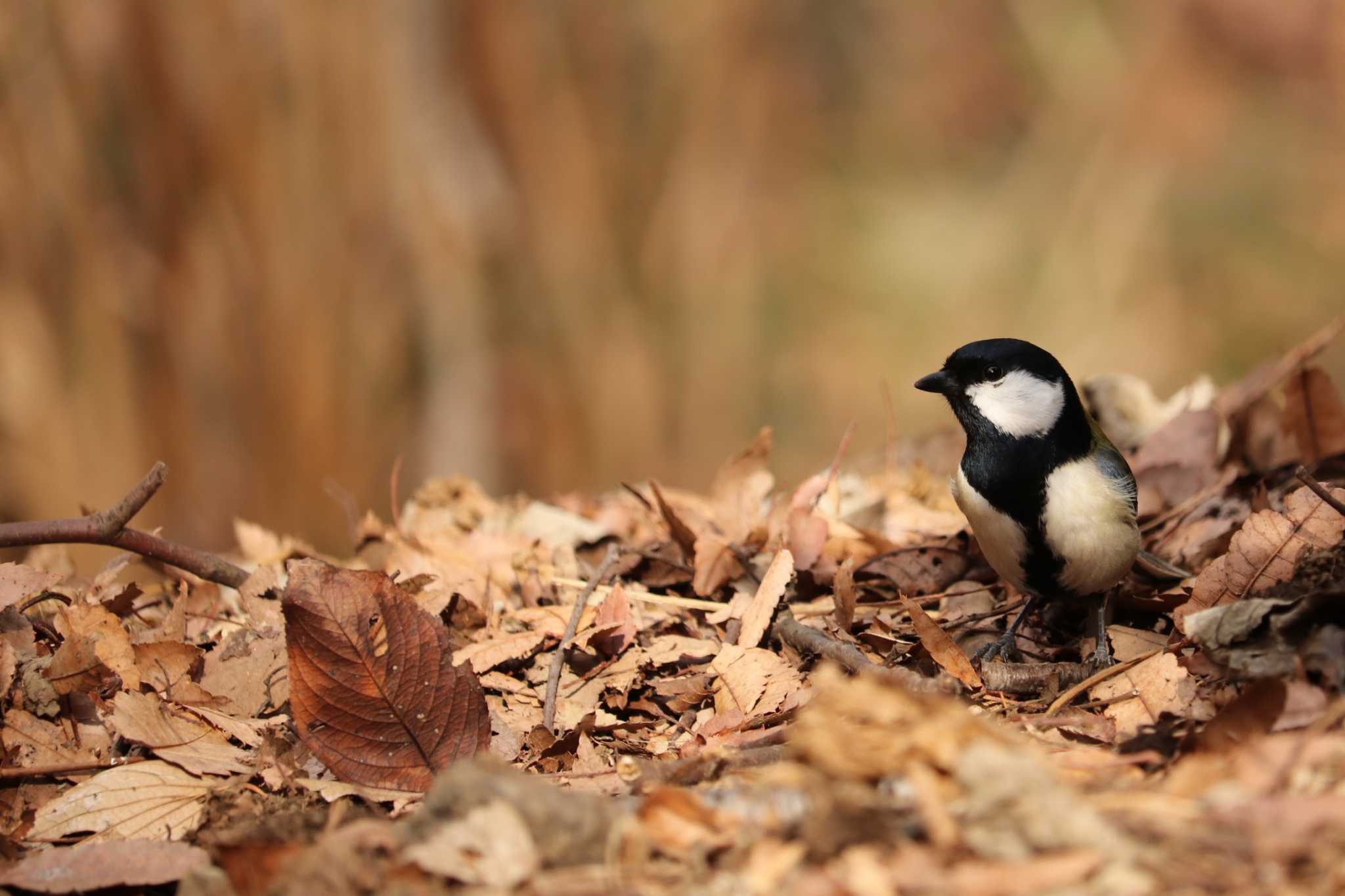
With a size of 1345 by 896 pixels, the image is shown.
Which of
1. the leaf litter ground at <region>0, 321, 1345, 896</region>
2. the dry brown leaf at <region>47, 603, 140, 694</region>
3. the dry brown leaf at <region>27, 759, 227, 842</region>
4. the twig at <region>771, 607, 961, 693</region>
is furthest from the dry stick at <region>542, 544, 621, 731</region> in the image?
the dry brown leaf at <region>47, 603, 140, 694</region>

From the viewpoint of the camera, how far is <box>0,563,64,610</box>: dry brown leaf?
1.65m

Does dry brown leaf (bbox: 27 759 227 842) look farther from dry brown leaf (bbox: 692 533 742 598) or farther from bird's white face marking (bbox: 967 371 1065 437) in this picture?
bird's white face marking (bbox: 967 371 1065 437)

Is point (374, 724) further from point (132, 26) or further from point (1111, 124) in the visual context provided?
point (1111, 124)

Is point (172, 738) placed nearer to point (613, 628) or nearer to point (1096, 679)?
point (613, 628)

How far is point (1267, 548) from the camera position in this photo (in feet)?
5.49

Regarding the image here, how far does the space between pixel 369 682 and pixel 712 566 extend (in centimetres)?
81

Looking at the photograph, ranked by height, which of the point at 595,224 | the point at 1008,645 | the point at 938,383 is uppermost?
the point at 595,224

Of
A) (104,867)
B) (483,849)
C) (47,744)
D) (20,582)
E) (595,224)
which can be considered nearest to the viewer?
(483,849)

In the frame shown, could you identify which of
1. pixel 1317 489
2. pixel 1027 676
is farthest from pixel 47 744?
pixel 1317 489

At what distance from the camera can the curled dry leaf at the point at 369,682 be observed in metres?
1.45

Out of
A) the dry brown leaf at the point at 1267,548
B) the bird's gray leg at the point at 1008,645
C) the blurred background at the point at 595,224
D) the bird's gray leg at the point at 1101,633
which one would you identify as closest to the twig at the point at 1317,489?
the dry brown leaf at the point at 1267,548

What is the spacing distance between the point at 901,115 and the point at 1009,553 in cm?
545

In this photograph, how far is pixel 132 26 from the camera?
3.93 metres

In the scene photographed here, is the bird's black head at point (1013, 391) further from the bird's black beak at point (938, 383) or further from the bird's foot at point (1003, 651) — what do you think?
the bird's foot at point (1003, 651)
